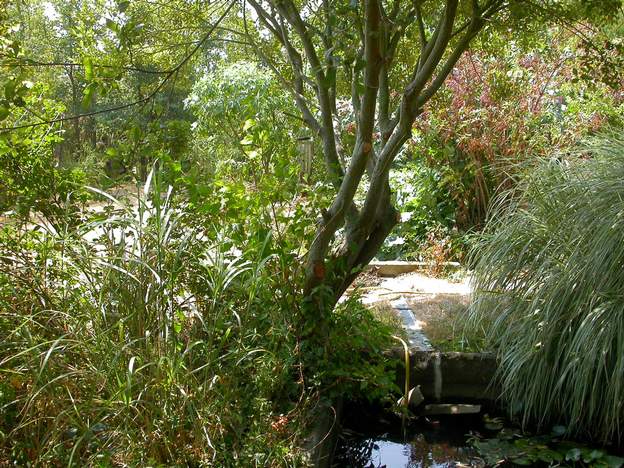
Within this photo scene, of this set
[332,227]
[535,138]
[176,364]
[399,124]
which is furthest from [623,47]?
[535,138]

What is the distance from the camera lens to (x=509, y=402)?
4.11 m

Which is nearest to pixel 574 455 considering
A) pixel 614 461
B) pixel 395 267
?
pixel 614 461

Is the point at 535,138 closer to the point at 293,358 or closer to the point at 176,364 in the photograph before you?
the point at 293,358

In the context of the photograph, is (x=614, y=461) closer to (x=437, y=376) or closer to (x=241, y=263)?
(x=437, y=376)

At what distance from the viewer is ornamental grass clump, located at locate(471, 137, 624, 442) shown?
3615 millimetres

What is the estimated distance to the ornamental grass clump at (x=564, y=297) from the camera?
11.9ft

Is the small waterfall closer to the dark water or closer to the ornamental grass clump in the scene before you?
the dark water

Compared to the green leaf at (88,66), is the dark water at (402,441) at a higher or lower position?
lower

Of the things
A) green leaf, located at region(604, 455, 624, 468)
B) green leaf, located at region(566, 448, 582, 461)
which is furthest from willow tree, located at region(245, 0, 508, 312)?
green leaf, located at region(604, 455, 624, 468)

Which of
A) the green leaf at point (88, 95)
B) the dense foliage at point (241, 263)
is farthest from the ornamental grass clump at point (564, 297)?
the green leaf at point (88, 95)

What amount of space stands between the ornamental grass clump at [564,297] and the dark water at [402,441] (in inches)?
13.8

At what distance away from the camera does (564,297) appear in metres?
3.83

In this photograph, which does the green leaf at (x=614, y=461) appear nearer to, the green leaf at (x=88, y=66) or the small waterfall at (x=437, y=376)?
the small waterfall at (x=437, y=376)

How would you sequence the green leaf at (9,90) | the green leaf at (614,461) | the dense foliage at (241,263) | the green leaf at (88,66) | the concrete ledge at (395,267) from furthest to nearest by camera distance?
the concrete ledge at (395,267) → the green leaf at (614,461) → the green leaf at (88,66) → the dense foliage at (241,263) → the green leaf at (9,90)
